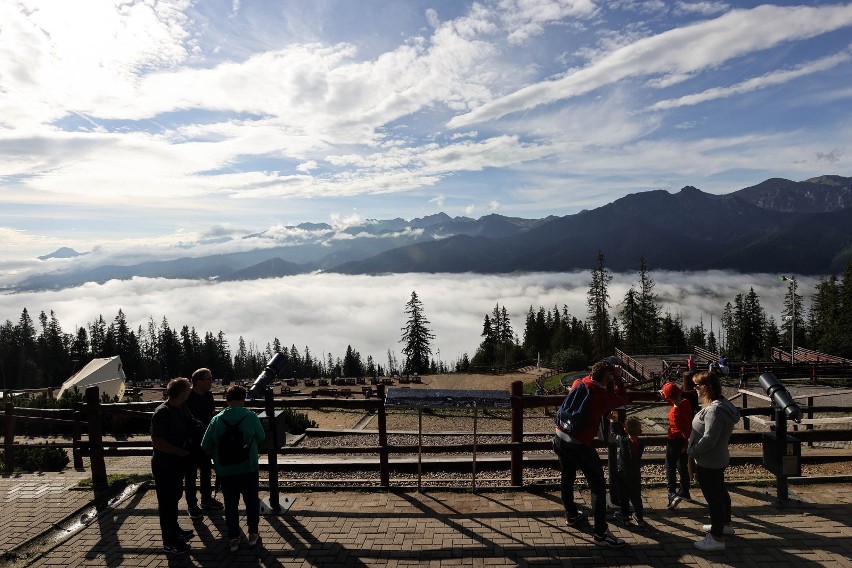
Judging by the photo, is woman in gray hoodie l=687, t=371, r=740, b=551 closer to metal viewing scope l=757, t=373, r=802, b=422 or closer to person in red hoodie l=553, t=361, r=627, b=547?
person in red hoodie l=553, t=361, r=627, b=547

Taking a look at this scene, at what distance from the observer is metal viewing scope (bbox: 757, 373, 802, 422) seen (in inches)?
226

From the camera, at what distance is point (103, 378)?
1003 inches

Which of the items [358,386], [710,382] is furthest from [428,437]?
[358,386]

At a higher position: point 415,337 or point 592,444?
point 592,444

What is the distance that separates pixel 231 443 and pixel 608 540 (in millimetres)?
4159

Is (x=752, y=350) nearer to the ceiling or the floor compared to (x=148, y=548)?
nearer to the floor

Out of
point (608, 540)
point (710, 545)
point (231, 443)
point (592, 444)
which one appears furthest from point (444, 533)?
point (710, 545)

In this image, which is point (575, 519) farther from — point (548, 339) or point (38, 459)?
point (548, 339)

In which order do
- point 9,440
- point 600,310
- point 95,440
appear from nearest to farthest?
point 95,440
point 9,440
point 600,310

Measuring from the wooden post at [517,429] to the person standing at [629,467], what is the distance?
129cm

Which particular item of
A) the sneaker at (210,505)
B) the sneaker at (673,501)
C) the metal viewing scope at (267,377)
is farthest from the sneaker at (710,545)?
the sneaker at (210,505)

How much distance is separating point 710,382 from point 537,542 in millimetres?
2525

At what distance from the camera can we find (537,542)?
5555mm

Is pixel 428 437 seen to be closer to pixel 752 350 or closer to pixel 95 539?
pixel 95 539
